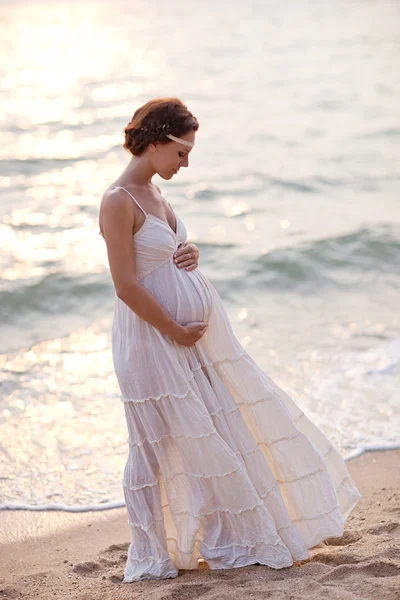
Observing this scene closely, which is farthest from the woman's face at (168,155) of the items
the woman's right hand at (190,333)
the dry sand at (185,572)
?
the dry sand at (185,572)

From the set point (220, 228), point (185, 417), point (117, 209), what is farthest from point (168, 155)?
point (220, 228)

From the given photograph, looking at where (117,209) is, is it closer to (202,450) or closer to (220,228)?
(202,450)

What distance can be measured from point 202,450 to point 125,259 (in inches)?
34.1

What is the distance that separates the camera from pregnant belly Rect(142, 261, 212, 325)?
3500mm

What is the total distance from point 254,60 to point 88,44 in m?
5.52

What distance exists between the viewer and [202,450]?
11.5ft

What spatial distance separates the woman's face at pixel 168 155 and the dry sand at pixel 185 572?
5.63ft

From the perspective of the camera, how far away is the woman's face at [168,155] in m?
3.39

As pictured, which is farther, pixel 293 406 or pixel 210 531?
pixel 293 406

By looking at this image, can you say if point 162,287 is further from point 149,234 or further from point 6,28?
point 6,28

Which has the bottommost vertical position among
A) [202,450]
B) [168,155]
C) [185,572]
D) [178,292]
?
[185,572]

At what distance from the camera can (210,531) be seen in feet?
11.8

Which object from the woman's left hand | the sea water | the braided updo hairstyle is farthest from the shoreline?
the braided updo hairstyle

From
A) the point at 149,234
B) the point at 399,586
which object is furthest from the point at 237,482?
the point at 149,234
